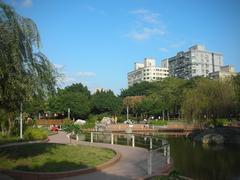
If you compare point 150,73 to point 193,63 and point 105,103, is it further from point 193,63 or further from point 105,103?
point 105,103

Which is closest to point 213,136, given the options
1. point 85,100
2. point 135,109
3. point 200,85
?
point 200,85

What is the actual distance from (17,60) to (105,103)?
229ft

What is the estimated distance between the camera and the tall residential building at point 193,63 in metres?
162

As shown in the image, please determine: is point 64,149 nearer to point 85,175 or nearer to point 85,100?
point 85,175

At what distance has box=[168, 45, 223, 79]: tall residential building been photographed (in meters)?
162

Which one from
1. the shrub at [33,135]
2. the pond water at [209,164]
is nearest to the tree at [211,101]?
the pond water at [209,164]

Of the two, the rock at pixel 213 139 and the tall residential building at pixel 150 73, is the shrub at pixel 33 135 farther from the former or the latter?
the tall residential building at pixel 150 73

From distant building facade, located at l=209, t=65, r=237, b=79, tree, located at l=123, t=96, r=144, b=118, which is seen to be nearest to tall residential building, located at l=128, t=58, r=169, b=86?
distant building facade, located at l=209, t=65, r=237, b=79

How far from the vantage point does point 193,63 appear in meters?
159

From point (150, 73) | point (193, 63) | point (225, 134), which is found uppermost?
point (193, 63)

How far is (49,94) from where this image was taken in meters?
18.1

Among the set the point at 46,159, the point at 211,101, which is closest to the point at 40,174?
the point at 46,159

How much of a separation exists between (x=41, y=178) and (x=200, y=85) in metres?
30.4

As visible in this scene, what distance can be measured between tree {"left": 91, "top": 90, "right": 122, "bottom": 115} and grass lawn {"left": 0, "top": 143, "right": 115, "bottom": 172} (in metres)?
61.9
